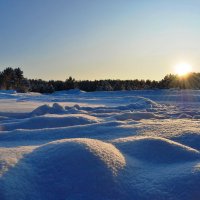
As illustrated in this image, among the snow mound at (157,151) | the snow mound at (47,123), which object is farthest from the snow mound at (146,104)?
the snow mound at (157,151)

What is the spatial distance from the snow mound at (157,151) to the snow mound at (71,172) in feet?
0.78

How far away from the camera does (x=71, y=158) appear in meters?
2.18

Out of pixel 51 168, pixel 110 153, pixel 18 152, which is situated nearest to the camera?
pixel 51 168

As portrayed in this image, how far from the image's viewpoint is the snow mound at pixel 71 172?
1911 millimetres

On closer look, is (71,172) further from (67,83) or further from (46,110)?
(67,83)

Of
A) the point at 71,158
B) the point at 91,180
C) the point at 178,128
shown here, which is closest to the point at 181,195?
the point at 91,180

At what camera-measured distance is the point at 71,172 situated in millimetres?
2072

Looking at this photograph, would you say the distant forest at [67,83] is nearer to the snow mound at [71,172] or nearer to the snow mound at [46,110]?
the snow mound at [46,110]

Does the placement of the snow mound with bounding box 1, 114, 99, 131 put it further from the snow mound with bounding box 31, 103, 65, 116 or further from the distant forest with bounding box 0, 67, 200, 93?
the distant forest with bounding box 0, 67, 200, 93

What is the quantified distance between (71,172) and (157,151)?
78 centimetres

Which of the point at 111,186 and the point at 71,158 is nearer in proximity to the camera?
the point at 111,186

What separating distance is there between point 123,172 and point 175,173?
1.05 ft

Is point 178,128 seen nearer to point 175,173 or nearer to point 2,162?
point 175,173

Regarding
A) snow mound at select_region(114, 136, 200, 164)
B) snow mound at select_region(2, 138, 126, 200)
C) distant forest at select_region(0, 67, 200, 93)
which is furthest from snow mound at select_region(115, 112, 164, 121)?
distant forest at select_region(0, 67, 200, 93)
